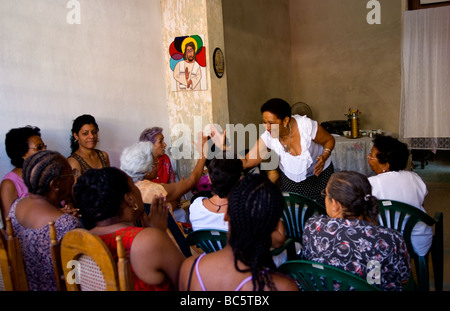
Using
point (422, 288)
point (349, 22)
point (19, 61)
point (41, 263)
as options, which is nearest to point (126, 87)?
point (19, 61)

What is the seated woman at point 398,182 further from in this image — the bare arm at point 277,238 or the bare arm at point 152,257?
the bare arm at point 152,257

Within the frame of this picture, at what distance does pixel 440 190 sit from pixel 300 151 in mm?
3406

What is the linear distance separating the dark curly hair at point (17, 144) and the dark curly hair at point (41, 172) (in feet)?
3.15

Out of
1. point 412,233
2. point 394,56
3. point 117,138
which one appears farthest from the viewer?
point 394,56

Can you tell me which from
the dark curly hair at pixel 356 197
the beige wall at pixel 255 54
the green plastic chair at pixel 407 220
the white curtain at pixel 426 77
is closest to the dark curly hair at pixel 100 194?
the dark curly hair at pixel 356 197

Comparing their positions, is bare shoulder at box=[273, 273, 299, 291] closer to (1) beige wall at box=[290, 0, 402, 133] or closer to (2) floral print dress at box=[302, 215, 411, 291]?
(2) floral print dress at box=[302, 215, 411, 291]

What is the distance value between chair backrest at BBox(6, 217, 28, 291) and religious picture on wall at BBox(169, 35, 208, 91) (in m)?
3.04

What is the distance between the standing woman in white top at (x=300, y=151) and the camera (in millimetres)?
3111

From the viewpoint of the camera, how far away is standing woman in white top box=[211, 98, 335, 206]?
3.11 metres

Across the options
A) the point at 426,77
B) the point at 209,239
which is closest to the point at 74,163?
the point at 209,239

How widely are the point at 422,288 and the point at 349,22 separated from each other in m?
6.16

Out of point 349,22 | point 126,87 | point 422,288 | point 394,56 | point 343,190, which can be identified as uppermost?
point 349,22

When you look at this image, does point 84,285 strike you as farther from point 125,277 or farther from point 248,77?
point 248,77
